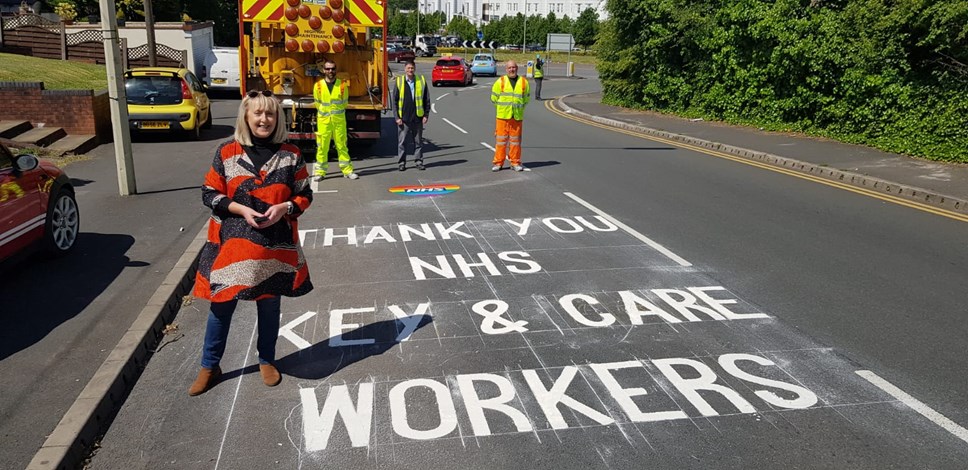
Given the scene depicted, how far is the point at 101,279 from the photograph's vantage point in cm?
722

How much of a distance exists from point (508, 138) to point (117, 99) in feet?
20.6

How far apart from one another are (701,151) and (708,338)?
12206 mm

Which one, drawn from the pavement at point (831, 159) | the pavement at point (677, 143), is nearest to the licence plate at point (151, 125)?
the pavement at point (677, 143)

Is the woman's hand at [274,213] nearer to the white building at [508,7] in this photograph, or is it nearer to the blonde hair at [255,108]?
the blonde hair at [255,108]

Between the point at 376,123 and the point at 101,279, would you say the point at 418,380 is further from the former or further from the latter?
the point at 376,123

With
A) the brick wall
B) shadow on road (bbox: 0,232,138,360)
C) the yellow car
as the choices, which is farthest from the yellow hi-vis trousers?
the brick wall

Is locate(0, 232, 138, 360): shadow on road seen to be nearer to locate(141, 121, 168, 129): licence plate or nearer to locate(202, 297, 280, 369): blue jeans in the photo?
locate(202, 297, 280, 369): blue jeans

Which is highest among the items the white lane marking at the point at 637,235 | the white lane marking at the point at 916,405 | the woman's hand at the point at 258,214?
the woman's hand at the point at 258,214

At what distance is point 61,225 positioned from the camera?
26.0ft

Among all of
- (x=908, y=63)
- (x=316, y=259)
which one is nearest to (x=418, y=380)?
(x=316, y=259)

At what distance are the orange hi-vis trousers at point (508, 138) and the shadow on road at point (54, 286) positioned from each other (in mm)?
6719

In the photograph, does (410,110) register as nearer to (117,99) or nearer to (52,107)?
(117,99)

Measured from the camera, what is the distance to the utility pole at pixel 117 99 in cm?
1065

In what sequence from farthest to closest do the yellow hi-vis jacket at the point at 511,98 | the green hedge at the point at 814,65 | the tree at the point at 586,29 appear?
the tree at the point at 586,29 → the green hedge at the point at 814,65 → the yellow hi-vis jacket at the point at 511,98
